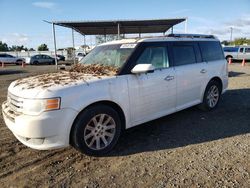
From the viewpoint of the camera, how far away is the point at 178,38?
207 inches

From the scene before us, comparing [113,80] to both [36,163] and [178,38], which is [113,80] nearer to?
[36,163]

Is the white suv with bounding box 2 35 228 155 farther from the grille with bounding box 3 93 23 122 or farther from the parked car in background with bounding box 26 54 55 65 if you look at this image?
the parked car in background with bounding box 26 54 55 65

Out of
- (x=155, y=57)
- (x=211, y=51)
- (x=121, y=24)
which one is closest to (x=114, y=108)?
(x=155, y=57)

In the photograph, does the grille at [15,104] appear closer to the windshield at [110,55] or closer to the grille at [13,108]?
the grille at [13,108]

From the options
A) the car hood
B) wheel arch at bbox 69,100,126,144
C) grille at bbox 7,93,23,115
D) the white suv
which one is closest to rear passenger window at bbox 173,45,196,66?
the white suv

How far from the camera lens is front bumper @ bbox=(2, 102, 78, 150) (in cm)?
321

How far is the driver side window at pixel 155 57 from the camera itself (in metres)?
4.39

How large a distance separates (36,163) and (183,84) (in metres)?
3.19

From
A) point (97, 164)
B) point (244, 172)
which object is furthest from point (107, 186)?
point (244, 172)

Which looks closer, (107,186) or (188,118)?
(107,186)

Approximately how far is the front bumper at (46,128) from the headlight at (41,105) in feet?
0.18

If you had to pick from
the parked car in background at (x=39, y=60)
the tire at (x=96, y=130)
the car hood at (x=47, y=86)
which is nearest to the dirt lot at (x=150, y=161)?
the tire at (x=96, y=130)

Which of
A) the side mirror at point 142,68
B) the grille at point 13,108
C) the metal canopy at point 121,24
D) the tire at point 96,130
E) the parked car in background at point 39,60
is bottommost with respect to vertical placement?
the tire at point 96,130

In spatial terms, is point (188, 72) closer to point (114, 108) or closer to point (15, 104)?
point (114, 108)
